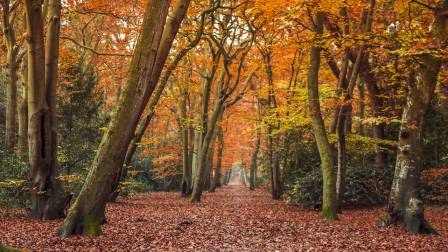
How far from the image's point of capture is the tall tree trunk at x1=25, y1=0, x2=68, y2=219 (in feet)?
36.0

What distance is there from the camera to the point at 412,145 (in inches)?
434

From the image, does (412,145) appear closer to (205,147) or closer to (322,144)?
(322,144)

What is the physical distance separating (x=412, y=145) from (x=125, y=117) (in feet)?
24.7

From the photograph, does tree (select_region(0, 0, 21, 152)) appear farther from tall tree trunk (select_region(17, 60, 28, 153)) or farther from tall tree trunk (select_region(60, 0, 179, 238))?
tall tree trunk (select_region(60, 0, 179, 238))

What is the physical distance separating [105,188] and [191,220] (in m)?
4.36


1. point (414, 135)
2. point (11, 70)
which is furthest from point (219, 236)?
point (11, 70)

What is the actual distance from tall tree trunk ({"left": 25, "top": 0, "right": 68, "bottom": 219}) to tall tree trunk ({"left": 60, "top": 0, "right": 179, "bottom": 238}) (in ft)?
11.8

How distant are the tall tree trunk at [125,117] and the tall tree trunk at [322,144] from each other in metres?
6.12

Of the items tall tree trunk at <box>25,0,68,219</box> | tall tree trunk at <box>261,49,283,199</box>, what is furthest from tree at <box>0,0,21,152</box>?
tall tree trunk at <box>261,49,283,199</box>

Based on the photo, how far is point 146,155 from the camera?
100ft

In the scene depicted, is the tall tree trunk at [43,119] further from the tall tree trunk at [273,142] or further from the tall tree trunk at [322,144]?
the tall tree trunk at [273,142]

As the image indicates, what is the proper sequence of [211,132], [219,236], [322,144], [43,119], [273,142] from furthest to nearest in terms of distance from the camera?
[273,142]
[211,132]
[322,144]
[43,119]
[219,236]

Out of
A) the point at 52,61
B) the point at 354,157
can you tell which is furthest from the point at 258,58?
the point at 52,61

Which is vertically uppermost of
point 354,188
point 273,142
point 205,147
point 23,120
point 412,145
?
point 23,120
